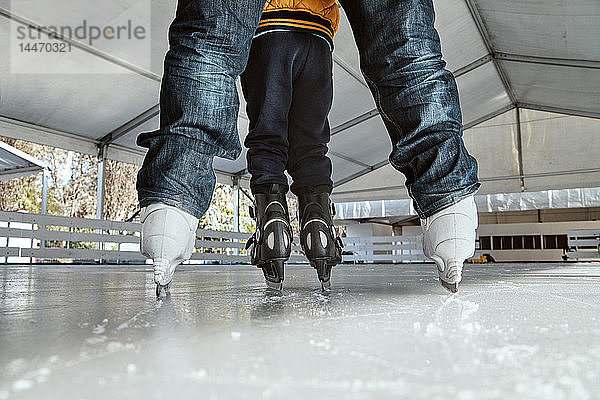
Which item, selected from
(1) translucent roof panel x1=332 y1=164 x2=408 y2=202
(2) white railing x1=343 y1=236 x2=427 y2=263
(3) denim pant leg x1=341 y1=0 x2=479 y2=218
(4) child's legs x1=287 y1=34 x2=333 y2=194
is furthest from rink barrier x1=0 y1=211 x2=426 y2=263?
(3) denim pant leg x1=341 y1=0 x2=479 y2=218

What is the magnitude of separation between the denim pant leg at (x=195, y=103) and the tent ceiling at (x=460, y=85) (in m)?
3.24

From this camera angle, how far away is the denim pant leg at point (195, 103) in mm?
678

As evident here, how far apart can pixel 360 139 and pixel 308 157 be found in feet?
20.0

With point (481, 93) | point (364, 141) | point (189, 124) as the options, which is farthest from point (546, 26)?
point (189, 124)

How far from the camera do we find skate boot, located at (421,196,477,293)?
27.0 inches

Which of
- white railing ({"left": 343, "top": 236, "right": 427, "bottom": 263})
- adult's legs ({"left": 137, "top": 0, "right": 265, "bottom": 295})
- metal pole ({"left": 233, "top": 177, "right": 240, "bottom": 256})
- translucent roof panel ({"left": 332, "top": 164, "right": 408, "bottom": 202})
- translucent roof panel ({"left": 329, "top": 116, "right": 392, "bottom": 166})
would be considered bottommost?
white railing ({"left": 343, "top": 236, "right": 427, "bottom": 263})

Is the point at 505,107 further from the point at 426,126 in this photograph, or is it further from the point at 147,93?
the point at 426,126

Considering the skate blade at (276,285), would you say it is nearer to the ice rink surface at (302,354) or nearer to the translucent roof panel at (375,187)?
the ice rink surface at (302,354)

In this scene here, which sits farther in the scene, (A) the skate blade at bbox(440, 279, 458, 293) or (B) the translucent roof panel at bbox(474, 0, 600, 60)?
(B) the translucent roof panel at bbox(474, 0, 600, 60)

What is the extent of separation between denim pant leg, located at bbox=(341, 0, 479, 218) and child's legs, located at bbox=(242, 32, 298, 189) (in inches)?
6.7

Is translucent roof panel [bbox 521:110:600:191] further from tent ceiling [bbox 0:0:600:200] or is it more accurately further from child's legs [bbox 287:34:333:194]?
child's legs [bbox 287:34:333:194]

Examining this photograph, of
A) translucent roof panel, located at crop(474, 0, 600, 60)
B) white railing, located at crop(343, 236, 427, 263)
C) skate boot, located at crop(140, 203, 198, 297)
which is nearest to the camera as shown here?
skate boot, located at crop(140, 203, 198, 297)

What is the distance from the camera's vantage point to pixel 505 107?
7883mm

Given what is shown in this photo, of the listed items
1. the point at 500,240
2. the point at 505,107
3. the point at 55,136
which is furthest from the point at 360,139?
the point at 500,240
